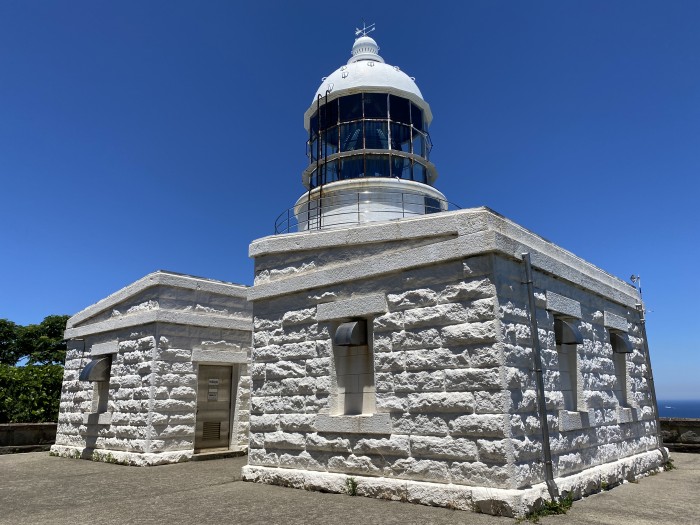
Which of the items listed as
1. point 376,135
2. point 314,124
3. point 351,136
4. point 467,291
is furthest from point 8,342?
point 467,291

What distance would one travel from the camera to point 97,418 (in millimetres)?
11531

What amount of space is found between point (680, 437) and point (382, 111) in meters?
10.1

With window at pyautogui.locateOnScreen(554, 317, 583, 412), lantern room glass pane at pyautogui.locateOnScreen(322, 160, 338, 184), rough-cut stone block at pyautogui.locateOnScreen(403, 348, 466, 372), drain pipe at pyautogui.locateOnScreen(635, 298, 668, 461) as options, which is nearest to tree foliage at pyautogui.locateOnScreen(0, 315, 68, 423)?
lantern room glass pane at pyautogui.locateOnScreen(322, 160, 338, 184)

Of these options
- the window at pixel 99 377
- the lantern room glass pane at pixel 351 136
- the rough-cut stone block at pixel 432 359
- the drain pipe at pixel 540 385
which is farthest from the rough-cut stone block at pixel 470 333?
the window at pixel 99 377

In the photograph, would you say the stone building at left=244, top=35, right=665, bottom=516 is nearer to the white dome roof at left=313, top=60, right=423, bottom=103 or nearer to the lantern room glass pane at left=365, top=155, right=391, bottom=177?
the lantern room glass pane at left=365, top=155, right=391, bottom=177

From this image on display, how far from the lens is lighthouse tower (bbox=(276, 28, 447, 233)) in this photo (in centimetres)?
1081

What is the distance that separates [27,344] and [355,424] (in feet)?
103

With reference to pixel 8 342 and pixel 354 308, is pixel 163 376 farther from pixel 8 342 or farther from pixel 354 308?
pixel 8 342

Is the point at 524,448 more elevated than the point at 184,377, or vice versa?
the point at 184,377

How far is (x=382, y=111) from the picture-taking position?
1177cm

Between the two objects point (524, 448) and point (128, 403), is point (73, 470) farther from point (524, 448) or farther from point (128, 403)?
point (524, 448)

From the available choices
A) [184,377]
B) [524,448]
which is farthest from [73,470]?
[524,448]

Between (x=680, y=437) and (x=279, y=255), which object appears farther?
(x=680, y=437)

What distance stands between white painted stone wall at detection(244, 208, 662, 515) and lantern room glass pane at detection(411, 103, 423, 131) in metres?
5.29
